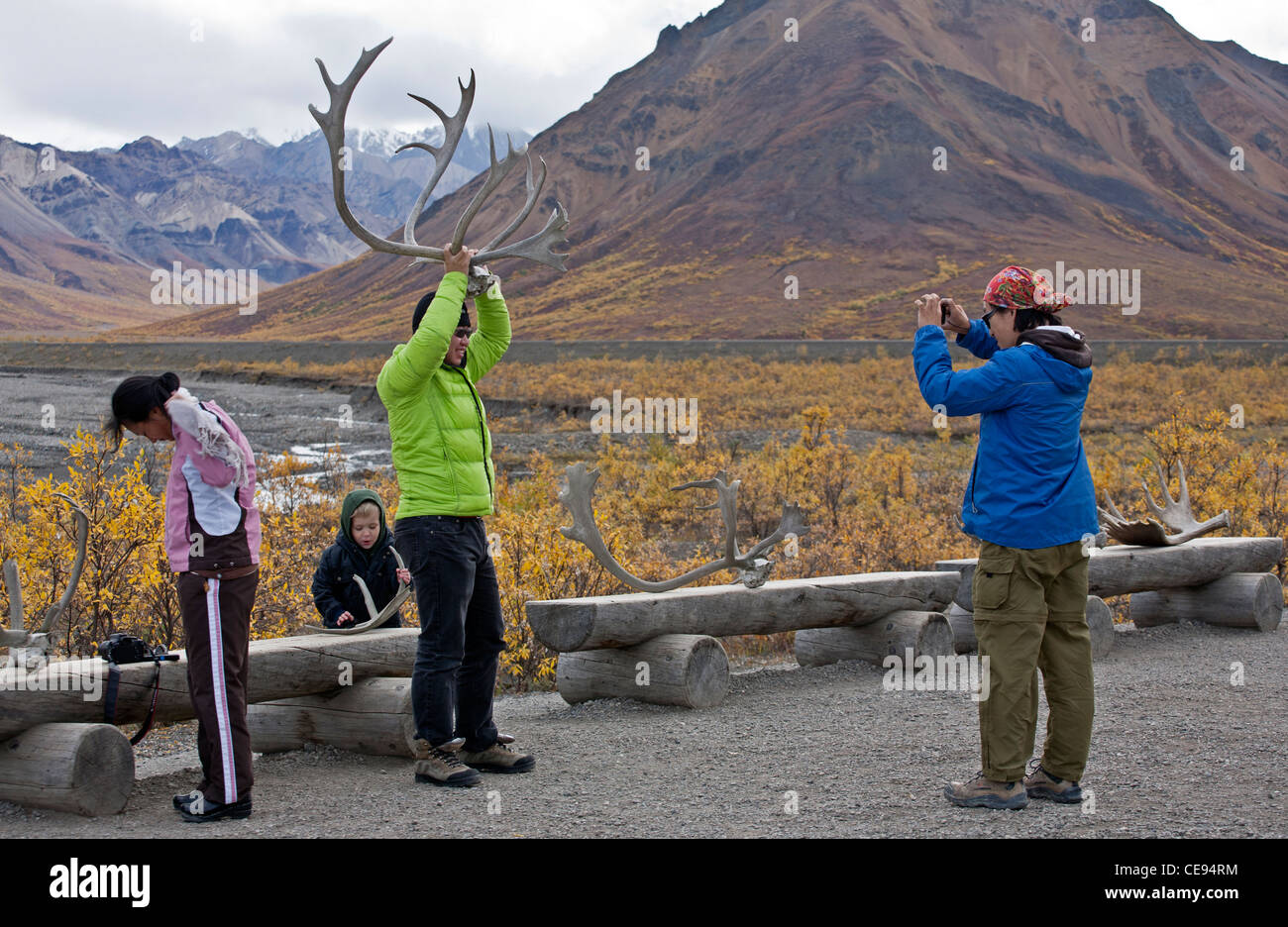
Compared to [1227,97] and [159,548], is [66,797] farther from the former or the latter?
[1227,97]

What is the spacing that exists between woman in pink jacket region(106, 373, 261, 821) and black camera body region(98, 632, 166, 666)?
1.76ft

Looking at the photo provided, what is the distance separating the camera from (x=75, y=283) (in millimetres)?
177750

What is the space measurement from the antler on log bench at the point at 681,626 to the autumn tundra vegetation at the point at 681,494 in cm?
132

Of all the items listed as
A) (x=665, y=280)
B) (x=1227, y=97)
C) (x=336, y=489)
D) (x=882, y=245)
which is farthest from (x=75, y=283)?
(x=336, y=489)

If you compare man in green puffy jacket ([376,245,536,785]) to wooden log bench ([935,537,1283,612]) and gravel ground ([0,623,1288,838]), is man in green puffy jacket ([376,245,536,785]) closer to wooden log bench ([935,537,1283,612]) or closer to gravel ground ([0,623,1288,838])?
gravel ground ([0,623,1288,838])

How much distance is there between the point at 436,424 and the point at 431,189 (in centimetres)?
123

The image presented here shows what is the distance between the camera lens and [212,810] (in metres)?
4.43

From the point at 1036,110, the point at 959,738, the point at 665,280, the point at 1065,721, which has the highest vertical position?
the point at 1036,110

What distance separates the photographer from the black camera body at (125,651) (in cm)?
482

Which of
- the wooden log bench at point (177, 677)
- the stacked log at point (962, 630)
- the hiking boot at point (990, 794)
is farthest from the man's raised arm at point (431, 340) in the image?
the stacked log at point (962, 630)

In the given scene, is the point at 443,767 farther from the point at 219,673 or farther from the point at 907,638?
the point at 907,638

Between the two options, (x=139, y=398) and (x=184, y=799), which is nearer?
(x=139, y=398)

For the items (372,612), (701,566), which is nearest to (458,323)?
(372,612)
